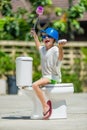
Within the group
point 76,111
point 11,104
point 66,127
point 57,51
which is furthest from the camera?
point 11,104

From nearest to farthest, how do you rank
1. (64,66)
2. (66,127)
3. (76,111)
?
(66,127) < (76,111) < (64,66)

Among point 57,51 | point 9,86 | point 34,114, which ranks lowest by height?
point 9,86

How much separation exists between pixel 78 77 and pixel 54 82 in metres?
9.16

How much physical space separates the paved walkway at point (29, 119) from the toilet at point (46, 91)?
7.8 inches

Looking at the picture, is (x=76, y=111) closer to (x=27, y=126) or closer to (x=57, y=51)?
→ (x=57, y=51)

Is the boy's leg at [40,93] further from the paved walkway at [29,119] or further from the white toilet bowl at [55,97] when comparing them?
the paved walkway at [29,119]

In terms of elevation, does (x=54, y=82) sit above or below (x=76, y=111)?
above

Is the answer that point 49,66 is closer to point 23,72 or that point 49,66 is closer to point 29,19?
point 23,72

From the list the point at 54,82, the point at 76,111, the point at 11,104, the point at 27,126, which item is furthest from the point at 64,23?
the point at 27,126

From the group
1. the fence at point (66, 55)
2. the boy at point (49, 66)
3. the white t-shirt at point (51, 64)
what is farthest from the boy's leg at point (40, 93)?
the fence at point (66, 55)

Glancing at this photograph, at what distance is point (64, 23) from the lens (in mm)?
19359

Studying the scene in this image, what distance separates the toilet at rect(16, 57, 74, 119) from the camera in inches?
401

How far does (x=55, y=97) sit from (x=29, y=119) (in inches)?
22.6

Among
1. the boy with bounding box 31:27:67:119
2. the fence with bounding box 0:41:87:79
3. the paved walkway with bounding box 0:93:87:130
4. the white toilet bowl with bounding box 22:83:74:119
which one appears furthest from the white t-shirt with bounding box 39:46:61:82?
the fence with bounding box 0:41:87:79
